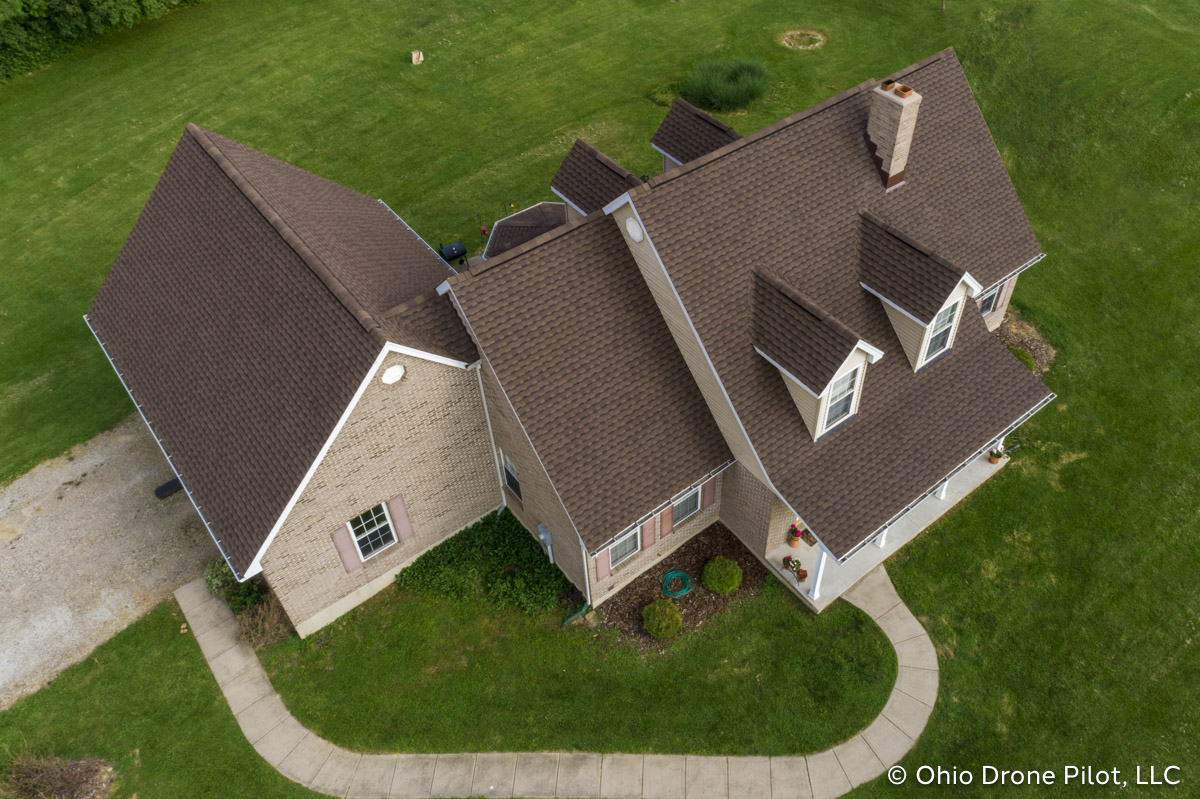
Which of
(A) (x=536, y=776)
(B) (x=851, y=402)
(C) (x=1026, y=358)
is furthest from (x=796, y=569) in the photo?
(C) (x=1026, y=358)

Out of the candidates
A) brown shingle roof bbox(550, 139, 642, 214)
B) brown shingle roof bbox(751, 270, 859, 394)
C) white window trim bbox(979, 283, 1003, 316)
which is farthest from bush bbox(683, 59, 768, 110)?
brown shingle roof bbox(751, 270, 859, 394)

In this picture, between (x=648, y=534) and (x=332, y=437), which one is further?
(x=648, y=534)

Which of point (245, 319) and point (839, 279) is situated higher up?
point (245, 319)

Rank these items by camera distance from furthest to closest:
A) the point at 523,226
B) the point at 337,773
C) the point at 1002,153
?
the point at 1002,153 → the point at 523,226 → the point at 337,773

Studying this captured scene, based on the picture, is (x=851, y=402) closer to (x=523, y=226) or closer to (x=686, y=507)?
(x=686, y=507)

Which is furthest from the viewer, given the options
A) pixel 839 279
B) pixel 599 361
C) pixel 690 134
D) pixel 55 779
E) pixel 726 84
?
pixel 726 84

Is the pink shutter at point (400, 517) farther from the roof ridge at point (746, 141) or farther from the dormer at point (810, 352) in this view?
the dormer at point (810, 352)

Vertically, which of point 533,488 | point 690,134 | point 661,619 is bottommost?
point 661,619

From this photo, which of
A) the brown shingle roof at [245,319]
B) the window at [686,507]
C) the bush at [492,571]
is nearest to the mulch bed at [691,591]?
the window at [686,507]
